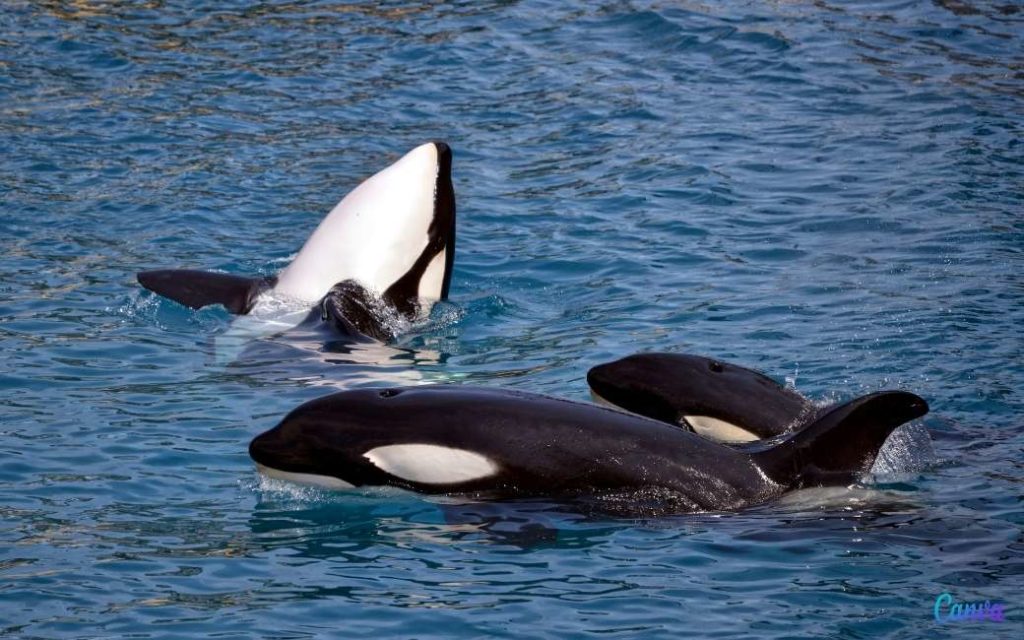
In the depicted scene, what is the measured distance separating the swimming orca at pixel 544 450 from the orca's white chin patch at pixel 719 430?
54 centimetres

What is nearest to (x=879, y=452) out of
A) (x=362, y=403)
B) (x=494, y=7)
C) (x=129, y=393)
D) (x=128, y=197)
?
(x=362, y=403)

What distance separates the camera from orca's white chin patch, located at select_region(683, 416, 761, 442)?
8.20 m

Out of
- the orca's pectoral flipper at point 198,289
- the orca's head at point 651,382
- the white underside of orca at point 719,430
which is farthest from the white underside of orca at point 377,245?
the white underside of orca at point 719,430

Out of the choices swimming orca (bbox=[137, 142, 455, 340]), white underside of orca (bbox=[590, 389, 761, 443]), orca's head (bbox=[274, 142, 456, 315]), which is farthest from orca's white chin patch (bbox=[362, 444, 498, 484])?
orca's head (bbox=[274, 142, 456, 315])

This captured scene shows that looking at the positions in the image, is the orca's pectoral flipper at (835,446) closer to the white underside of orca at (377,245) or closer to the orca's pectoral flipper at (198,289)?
the white underside of orca at (377,245)

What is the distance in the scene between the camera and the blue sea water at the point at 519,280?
266 inches

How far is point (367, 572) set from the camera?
6.95m

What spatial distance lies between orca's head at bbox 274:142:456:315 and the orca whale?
324cm

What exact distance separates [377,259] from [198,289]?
54.2 inches

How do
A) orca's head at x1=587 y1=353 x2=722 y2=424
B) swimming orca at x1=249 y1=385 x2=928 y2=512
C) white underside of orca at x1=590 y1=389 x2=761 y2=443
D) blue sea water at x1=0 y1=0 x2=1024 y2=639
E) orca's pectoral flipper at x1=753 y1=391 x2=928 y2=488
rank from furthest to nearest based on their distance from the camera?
orca's head at x1=587 y1=353 x2=722 y2=424
white underside of orca at x1=590 y1=389 x2=761 y2=443
orca's pectoral flipper at x1=753 y1=391 x2=928 y2=488
swimming orca at x1=249 y1=385 x2=928 y2=512
blue sea water at x1=0 y1=0 x2=1024 y2=639

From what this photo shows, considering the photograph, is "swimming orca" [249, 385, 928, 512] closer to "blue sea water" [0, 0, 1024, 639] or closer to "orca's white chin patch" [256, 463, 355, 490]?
"orca's white chin patch" [256, 463, 355, 490]

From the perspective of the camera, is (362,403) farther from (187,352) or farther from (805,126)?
(805,126)

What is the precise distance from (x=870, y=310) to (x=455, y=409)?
4889mm

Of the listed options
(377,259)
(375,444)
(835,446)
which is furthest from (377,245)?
(835,446)
